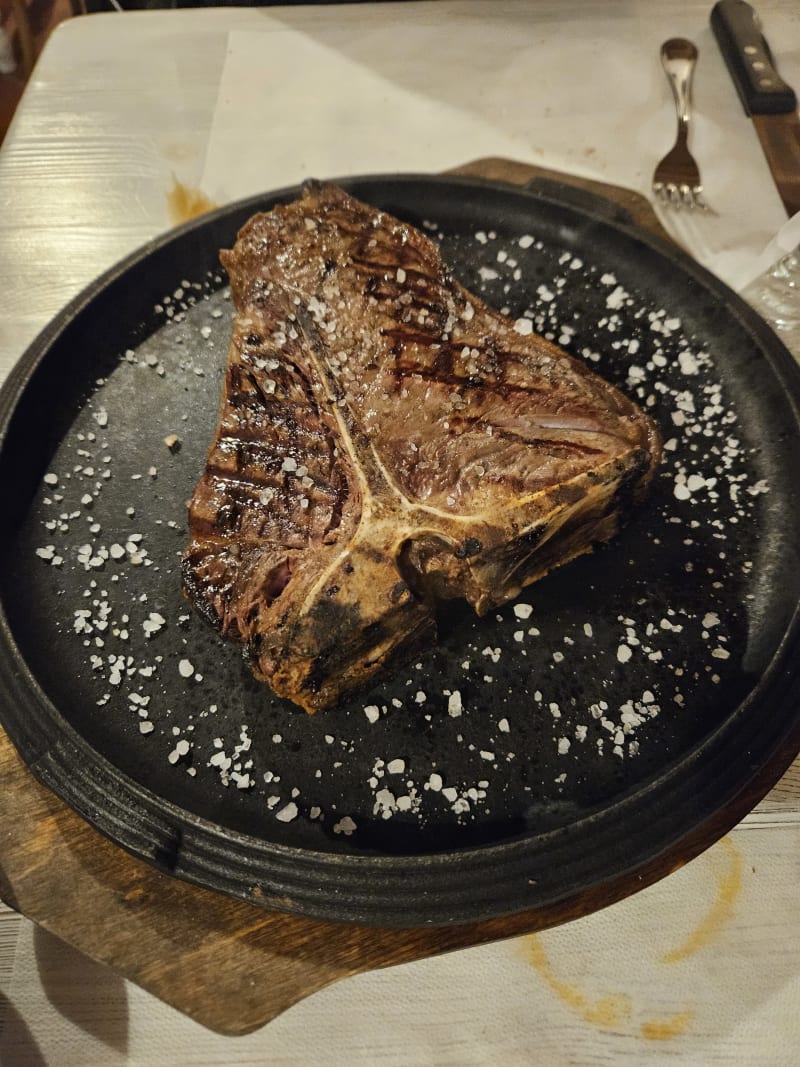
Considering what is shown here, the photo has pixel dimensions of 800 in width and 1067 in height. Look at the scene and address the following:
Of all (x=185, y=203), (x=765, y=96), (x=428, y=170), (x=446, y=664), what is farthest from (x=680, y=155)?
(x=446, y=664)

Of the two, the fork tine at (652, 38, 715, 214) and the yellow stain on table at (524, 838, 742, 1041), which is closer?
the yellow stain on table at (524, 838, 742, 1041)

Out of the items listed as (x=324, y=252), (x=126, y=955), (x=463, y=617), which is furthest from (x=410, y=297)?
(x=126, y=955)

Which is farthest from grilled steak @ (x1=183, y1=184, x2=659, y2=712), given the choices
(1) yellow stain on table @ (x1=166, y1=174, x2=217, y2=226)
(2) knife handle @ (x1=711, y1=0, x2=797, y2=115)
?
(2) knife handle @ (x1=711, y1=0, x2=797, y2=115)

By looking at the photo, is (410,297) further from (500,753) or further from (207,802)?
(207,802)

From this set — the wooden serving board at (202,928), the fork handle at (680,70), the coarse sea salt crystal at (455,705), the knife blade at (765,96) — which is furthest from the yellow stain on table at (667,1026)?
the fork handle at (680,70)

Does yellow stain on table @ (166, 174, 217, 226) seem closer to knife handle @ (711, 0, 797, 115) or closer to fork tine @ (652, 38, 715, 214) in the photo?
fork tine @ (652, 38, 715, 214)

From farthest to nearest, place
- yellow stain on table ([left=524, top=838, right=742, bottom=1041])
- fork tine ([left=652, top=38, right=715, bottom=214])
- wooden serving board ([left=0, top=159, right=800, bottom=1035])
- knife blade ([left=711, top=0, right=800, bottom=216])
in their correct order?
1. knife blade ([left=711, top=0, right=800, bottom=216])
2. fork tine ([left=652, top=38, right=715, bottom=214])
3. yellow stain on table ([left=524, top=838, right=742, bottom=1041])
4. wooden serving board ([left=0, top=159, right=800, bottom=1035])

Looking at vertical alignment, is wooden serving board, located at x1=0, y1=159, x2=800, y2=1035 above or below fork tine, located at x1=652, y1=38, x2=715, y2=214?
below
